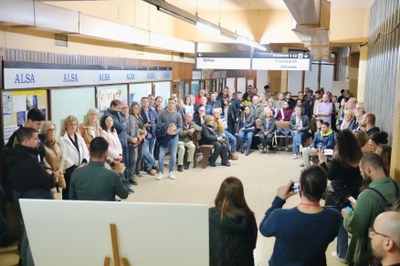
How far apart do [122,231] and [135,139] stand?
5.77m

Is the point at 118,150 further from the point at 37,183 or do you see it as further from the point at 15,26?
the point at 37,183

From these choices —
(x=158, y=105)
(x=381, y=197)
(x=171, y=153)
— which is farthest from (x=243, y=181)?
(x=381, y=197)

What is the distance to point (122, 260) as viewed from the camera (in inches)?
103

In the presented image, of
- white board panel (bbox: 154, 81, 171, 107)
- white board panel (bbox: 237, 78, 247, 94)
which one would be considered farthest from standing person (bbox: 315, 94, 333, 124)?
white board panel (bbox: 237, 78, 247, 94)

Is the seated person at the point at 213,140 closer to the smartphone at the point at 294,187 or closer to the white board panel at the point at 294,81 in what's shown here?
the smartphone at the point at 294,187

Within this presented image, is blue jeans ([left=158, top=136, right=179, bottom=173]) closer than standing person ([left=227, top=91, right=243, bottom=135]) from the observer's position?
Yes

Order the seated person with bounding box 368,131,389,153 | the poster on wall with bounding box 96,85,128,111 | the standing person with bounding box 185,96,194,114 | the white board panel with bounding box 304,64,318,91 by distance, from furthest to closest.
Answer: the white board panel with bounding box 304,64,318,91, the standing person with bounding box 185,96,194,114, the poster on wall with bounding box 96,85,128,111, the seated person with bounding box 368,131,389,153

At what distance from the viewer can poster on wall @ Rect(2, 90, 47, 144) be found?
5.82m

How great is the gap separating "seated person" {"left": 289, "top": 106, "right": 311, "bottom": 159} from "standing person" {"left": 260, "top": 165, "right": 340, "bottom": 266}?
27.7ft

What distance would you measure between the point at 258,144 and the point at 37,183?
27.7 feet

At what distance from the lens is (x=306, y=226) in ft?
9.16

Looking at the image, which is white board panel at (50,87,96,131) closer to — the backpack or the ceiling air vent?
the ceiling air vent

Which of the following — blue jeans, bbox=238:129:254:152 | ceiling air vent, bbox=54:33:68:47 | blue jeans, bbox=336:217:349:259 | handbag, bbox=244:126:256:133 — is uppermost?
ceiling air vent, bbox=54:33:68:47

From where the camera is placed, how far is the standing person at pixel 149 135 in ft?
29.6
